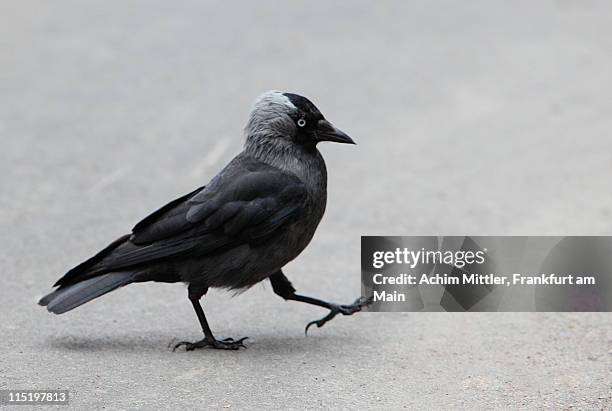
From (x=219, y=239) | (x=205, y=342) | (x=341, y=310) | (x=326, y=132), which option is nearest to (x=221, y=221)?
(x=219, y=239)

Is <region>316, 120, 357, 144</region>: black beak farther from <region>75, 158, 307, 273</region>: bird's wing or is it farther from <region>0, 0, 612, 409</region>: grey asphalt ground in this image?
<region>0, 0, 612, 409</region>: grey asphalt ground

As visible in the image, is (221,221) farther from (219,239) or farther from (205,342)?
(205,342)

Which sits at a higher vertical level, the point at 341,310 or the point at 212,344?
the point at 341,310

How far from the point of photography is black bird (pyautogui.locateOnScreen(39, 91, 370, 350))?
5520 mm

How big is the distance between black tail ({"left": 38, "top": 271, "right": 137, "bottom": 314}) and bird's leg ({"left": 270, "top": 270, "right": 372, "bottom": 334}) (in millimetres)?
796

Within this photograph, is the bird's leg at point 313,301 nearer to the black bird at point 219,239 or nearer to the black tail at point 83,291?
the black bird at point 219,239

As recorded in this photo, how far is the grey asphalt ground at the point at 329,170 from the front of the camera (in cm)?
519

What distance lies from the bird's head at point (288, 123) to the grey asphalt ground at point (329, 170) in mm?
890

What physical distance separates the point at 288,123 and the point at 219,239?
0.69m

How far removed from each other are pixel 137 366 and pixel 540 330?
7.01ft

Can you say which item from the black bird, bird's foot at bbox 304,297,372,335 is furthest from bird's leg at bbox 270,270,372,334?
the black bird

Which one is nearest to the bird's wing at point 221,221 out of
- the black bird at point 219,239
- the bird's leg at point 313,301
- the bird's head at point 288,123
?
the black bird at point 219,239

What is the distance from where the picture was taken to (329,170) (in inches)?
336

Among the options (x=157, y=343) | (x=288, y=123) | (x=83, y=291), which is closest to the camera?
(x=83, y=291)
